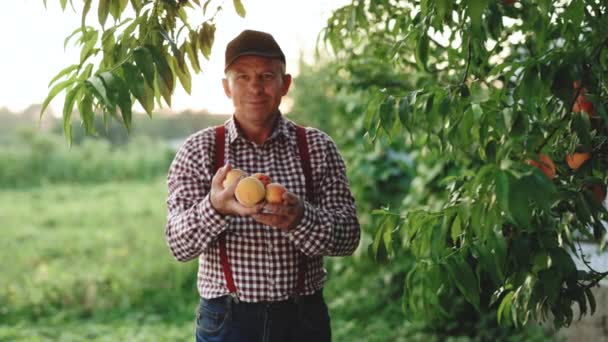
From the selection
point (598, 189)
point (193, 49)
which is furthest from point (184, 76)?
point (598, 189)

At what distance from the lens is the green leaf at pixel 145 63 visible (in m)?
1.36

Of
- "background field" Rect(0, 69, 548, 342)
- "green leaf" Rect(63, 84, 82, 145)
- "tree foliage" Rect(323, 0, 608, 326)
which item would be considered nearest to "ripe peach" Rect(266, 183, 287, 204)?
"tree foliage" Rect(323, 0, 608, 326)

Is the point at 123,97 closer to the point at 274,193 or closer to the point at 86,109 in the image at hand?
the point at 86,109

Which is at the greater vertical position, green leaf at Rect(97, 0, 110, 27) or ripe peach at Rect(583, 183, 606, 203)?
green leaf at Rect(97, 0, 110, 27)

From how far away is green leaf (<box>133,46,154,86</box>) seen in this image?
136 cm

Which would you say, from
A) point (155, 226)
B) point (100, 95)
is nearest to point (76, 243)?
point (155, 226)

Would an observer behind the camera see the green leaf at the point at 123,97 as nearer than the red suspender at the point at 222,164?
Yes

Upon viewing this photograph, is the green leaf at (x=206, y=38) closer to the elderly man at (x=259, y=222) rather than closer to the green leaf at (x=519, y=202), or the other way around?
the elderly man at (x=259, y=222)

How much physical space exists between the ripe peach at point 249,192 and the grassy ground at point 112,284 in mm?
3001

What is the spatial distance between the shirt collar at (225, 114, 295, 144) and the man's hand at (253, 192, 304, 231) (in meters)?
0.25

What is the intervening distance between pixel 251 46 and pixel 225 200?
39 centimetres

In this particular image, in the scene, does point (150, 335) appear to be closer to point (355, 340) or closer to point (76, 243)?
point (355, 340)

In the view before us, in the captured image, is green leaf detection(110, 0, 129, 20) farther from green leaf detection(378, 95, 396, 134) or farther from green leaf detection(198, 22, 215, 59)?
green leaf detection(378, 95, 396, 134)

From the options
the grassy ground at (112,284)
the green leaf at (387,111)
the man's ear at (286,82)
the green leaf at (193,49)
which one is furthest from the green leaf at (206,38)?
the grassy ground at (112,284)
